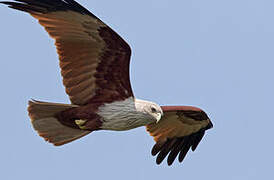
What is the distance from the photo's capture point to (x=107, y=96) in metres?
12.0

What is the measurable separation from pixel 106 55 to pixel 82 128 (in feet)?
4.77

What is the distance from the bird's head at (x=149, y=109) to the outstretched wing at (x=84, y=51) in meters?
0.27

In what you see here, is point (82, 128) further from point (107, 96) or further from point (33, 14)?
point (33, 14)

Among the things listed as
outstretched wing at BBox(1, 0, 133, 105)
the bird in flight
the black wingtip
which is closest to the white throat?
the bird in flight

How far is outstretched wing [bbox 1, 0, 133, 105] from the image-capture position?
11.3m

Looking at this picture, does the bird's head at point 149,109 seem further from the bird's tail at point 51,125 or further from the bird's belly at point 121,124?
the bird's tail at point 51,125

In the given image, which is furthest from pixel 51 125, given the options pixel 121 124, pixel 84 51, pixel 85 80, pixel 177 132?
pixel 177 132

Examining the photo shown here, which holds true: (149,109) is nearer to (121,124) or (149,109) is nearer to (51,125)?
(121,124)

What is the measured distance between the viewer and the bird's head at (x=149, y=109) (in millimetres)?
11844

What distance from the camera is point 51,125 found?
1221 centimetres

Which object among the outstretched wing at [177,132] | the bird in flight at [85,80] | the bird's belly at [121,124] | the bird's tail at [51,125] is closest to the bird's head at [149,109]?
the bird in flight at [85,80]

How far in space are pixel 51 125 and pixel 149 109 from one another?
6.14 ft

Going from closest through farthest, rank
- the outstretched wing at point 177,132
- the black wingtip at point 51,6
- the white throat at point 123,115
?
the black wingtip at point 51,6 < the white throat at point 123,115 < the outstretched wing at point 177,132

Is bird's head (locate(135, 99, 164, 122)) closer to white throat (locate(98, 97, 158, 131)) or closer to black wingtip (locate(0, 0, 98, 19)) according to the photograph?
white throat (locate(98, 97, 158, 131))
